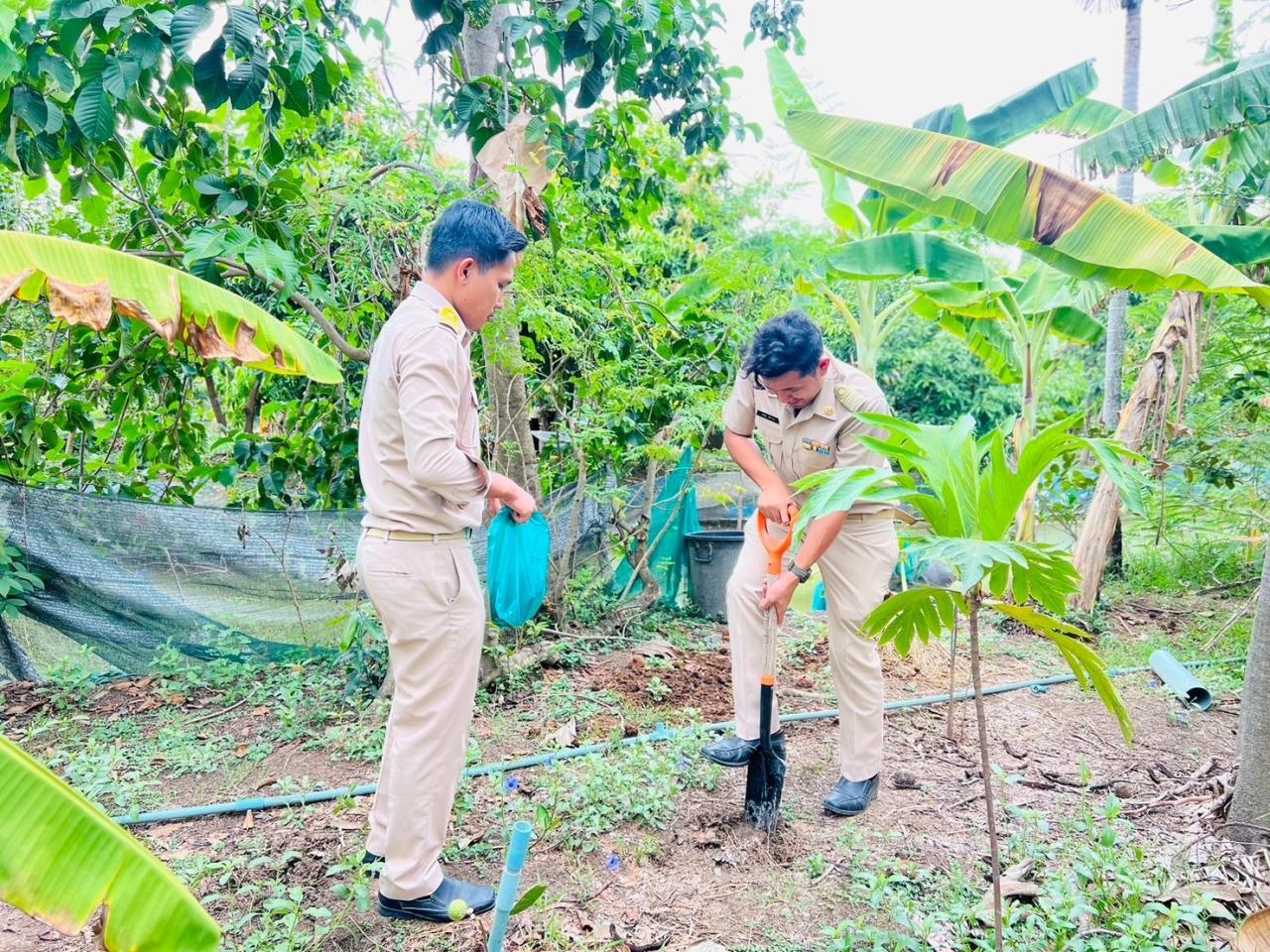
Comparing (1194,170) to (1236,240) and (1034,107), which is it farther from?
(1236,240)

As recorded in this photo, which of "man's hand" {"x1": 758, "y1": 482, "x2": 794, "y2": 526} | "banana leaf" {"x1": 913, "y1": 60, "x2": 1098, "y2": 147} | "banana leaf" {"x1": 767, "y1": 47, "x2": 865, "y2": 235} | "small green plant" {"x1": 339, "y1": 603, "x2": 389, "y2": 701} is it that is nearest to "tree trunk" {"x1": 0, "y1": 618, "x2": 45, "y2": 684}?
"small green plant" {"x1": 339, "y1": 603, "x2": 389, "y2": 701}

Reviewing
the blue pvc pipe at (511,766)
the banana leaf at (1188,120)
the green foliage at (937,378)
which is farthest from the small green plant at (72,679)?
the green foliage at (937,378)

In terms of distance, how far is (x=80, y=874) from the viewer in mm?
1212

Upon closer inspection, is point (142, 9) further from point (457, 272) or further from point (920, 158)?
point (920, 158)

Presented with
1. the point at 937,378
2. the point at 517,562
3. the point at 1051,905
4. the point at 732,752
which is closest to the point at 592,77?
the point at 517,562

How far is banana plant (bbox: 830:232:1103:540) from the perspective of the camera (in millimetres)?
5453

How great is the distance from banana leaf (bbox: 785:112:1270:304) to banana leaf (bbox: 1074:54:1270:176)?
190cm

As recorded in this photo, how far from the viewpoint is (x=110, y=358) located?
477 centimetres

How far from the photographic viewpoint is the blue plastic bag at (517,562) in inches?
135

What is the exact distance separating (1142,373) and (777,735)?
15.7ft

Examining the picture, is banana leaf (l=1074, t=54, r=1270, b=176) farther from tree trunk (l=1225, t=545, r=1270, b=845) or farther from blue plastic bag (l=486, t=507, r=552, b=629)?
blue plastic bag (l=486, t=507, r=552, b=629)

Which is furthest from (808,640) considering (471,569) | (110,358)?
(110,358)

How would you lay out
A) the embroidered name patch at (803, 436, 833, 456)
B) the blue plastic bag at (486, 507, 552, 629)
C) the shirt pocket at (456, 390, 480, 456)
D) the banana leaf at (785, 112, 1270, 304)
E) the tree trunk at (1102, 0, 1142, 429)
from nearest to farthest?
1. the shirt pocket at (456, 390, 480, 456)
2. the banana leaf at (785, 112, 1270, 304)
3. the embroidered name patch at (803, 436, 833, 456)
4. the blue plastic bag at (486, 507, 552, 629)
5. the tree trunk at (1102, 0, 1142, 429)

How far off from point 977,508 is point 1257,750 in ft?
5.22
